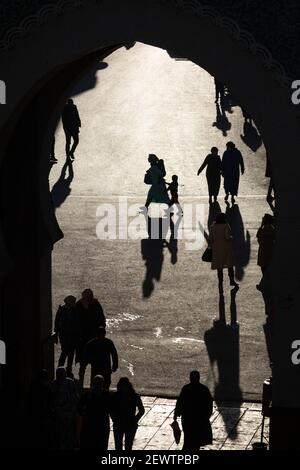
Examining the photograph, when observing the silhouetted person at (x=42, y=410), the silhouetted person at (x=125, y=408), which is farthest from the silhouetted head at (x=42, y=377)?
the silhouetted person at (x=125, y=408)

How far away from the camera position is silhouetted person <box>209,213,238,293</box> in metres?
23.9

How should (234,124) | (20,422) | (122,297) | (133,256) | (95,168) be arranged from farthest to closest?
1. (234,124)
2. (95,168)
3. (133,256)
4. (122,297)
5. (20,422)

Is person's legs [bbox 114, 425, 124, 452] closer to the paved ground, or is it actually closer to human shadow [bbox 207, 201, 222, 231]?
the paved ground

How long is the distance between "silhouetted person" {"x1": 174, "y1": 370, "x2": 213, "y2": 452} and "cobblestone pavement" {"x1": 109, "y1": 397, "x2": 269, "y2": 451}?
2.31ft

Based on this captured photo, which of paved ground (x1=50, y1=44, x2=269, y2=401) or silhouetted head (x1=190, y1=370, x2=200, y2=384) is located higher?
paved ground (x1=50, y1=44, x2=269, y2=401)

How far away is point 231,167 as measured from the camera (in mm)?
30359

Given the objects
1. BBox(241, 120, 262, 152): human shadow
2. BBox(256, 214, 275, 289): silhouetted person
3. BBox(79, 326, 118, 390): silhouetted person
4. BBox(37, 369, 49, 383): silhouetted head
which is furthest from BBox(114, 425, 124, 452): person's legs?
BBox(241, 120, 262, 152): human shadow

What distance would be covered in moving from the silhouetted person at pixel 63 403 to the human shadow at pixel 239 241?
340 inches

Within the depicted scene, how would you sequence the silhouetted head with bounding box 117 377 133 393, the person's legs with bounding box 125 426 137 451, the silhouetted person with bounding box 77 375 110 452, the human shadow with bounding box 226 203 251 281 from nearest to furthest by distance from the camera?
1. the silhouetted person with bounding box 77 375 110 452
2. the silhouetted head with bounding box 117 377 133 393
3. the person's legs with bounding box 125 426 137 451
4. the human shadow with bounding box 226 203 251 281

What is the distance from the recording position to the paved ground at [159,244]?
21.6m
